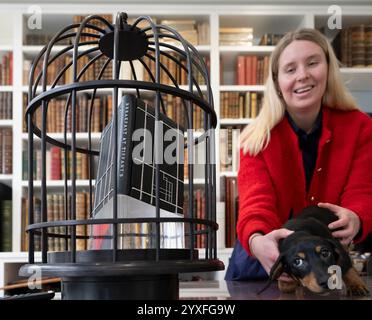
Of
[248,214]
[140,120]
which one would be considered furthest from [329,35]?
[140,120]

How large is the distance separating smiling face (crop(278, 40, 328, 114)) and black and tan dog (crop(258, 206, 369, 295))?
0.94 ft

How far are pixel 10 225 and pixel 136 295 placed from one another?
1785mm

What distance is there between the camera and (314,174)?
83 centimetres

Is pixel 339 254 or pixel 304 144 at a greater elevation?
pixel 304 144

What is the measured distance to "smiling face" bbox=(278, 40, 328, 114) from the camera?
845mm

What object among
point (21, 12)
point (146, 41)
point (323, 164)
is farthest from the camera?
point (21, 12)

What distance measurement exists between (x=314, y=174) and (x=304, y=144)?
6 cm

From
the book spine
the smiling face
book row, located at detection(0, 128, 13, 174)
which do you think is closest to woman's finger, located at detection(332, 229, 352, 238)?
the smiling face

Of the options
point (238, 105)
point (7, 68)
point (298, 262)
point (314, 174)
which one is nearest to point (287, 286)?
point (298, 262)

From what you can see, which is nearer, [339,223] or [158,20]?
[339,223]

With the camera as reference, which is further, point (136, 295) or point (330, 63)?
point (330, 63)

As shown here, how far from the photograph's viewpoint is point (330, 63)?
0.90 metres

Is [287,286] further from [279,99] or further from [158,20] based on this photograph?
[158,20]
